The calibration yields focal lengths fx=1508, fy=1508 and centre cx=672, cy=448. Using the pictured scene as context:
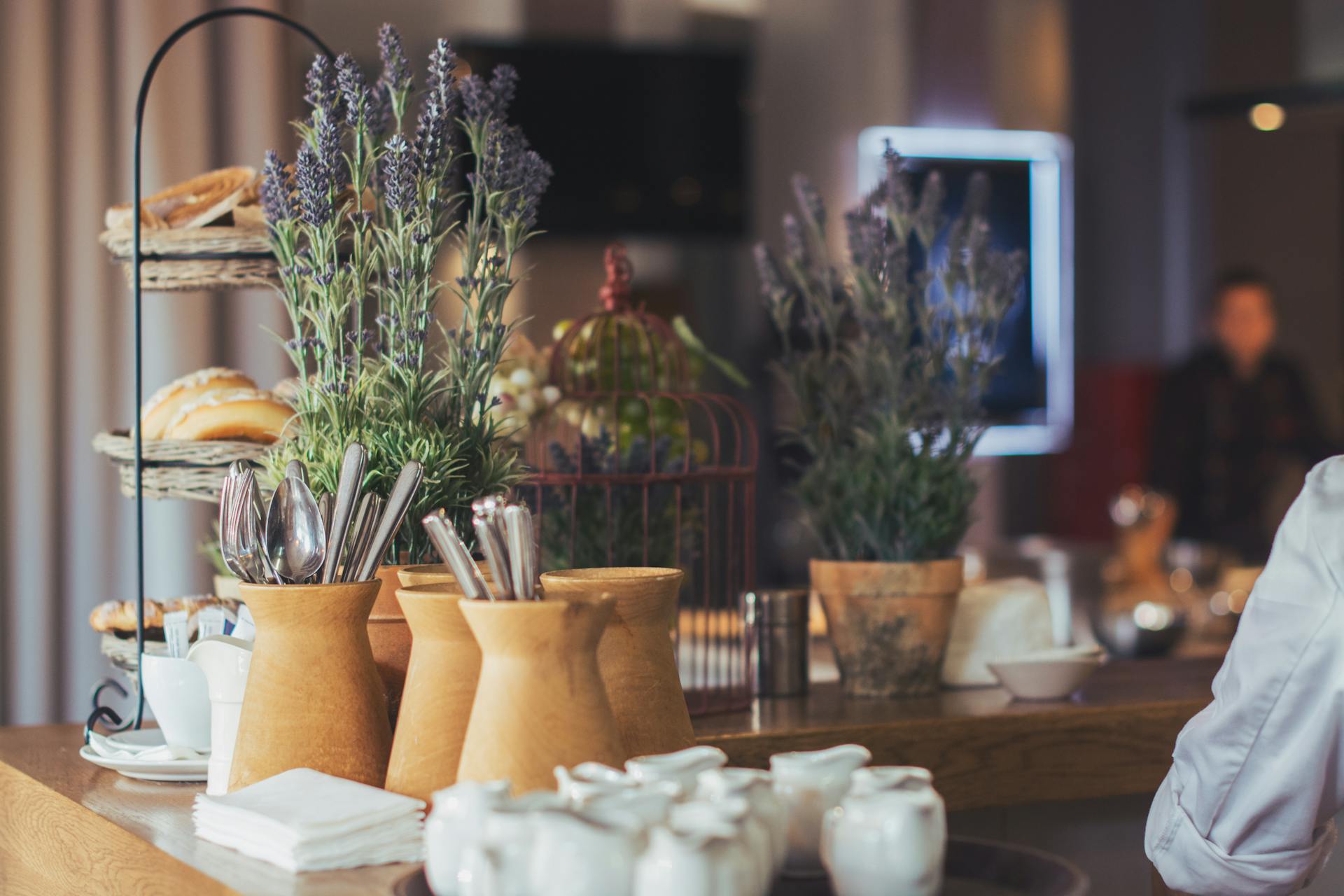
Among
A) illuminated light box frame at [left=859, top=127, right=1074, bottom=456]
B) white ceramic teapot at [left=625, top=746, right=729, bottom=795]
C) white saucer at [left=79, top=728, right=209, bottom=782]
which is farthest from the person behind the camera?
illuminated light box frame at [left=859, top=127, right=1074, bottom=456]

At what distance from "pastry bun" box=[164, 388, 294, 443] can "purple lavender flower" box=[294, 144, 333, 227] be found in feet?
1.06

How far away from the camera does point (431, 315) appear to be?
1.14 meters

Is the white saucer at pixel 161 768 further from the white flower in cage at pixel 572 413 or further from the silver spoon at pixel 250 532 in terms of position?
the white flower in cage at pixel 572 413

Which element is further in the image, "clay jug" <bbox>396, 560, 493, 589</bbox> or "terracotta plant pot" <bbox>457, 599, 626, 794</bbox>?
"clay jug" <bbox>396, 560, 493, 589</bbox>

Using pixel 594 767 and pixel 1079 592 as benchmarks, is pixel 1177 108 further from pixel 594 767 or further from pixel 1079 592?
pixel 594 767

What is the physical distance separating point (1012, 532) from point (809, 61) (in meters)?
1.94

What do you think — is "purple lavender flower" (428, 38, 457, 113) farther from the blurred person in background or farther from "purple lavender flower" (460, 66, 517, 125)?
the blurred person in background

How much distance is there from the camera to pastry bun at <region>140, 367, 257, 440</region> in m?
1.41

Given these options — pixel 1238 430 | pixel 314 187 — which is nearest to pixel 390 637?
pixel 314 187

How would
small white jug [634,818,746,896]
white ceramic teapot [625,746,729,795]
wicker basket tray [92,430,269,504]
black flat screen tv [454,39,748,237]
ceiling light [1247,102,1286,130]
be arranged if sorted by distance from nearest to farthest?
small white jug [634,818,746,896] < white ceramic teapot [625,746,729,795] < wicker basket tray [92,430,269,504] < black flat screen tv [454,39,748,237] < ceiling light [1247,102,1286,130]

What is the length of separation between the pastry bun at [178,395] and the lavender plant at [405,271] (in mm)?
304

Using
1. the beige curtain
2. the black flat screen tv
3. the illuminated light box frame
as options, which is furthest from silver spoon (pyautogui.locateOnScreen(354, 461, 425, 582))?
the illuminated light box frame

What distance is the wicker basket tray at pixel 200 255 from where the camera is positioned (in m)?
1.36

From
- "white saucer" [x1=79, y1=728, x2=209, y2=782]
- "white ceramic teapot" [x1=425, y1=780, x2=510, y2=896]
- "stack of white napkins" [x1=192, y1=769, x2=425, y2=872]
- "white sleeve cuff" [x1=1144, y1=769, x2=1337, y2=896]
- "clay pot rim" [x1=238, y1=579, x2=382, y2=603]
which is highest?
"clay pot rim" [x1=238, y1=579, x2=382, y2=603]
